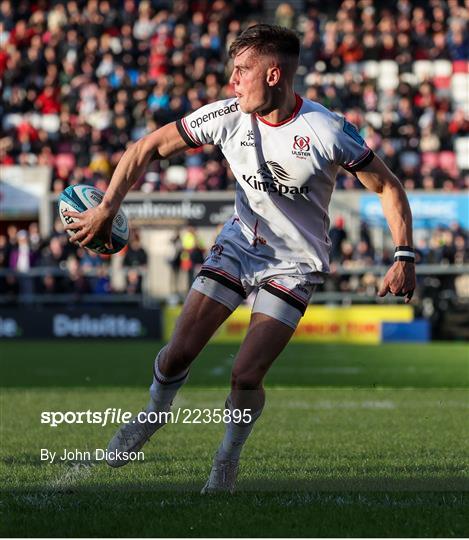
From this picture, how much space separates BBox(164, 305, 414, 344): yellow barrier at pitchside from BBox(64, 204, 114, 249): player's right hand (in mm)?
16994

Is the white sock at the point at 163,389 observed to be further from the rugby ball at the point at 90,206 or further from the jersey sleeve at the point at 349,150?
the jersey sleeve at the point at 349,150

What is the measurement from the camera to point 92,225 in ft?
20.0

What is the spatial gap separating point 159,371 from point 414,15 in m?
28.5

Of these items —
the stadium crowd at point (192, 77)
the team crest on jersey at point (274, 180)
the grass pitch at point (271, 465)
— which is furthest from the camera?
the stadium crowd at point (192, 77)

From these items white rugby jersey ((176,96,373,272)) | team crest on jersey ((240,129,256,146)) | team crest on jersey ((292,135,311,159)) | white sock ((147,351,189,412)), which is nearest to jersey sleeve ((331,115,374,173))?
white rugby jersey ((176,96,373,272))

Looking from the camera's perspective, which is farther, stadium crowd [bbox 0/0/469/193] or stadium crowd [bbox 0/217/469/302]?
stadium crowd [bbox 0/0/469/193]

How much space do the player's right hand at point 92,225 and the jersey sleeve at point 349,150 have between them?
1.19 meters

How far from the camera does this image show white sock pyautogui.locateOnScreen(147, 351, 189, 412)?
634cm

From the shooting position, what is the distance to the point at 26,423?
9.66 meters

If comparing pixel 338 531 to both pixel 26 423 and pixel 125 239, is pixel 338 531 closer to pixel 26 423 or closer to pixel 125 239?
pixel 125 239

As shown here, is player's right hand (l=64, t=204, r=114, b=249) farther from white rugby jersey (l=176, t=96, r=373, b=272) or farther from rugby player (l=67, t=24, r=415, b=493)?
white rugby jersey (l=176, t=96, r=373, b=272)

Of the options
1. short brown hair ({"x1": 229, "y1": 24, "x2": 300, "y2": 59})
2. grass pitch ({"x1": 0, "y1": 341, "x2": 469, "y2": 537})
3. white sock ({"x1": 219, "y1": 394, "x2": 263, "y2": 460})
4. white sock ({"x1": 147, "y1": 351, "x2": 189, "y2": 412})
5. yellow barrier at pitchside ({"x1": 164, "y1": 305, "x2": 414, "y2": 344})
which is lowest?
yellow barrier at pitchside ({"x1": 164, "y1": 305, "x2": 414, "y2": 344})

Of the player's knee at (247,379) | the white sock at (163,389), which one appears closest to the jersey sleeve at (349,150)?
the player's knee at (247,379)

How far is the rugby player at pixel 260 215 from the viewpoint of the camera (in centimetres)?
602
